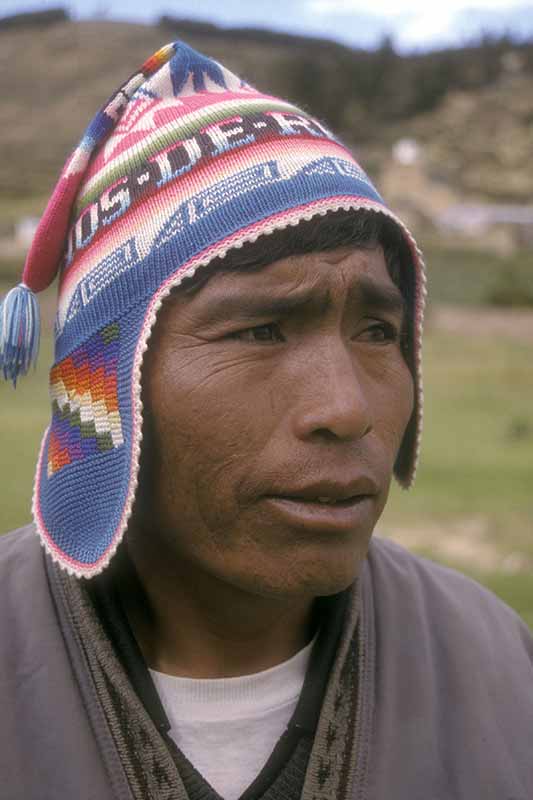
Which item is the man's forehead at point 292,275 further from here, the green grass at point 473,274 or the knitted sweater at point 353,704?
the green grass at point 473,274

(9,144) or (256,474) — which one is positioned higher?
(9,144)

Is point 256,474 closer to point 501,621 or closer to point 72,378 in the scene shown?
point 72,378

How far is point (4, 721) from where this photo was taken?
1853 mm

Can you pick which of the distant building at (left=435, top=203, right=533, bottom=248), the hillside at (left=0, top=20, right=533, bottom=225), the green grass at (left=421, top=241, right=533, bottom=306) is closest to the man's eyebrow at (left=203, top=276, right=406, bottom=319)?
the green grass at (left=421, top=241, right=533, bottom=306)

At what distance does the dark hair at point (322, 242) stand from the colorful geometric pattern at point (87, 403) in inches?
8.6

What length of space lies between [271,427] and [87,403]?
425mm

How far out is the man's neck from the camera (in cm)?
204

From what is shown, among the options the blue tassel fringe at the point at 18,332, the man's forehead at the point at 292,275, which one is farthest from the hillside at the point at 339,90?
the man's forehead at the point at 292,275

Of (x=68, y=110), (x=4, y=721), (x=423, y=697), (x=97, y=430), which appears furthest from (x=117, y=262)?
(x=68, y=110)

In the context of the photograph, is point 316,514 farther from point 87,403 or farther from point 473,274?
point 473,274

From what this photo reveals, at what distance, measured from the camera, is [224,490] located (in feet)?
6.06

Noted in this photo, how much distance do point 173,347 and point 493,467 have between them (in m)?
8.60

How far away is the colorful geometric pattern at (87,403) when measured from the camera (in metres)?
1.94

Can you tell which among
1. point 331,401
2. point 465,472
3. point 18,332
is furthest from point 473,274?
point 331,401
